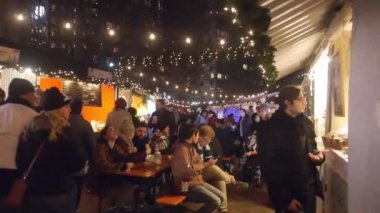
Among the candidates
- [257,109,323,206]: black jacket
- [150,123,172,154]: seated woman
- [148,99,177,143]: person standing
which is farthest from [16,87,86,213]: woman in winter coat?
[148,99,177,143]: person standing

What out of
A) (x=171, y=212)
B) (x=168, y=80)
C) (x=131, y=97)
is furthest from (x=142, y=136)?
(x=168, y=80)

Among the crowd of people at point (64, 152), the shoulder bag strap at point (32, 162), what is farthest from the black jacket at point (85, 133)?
the shoulder bag strap at point (32, 162)

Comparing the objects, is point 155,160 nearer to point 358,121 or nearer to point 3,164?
point 3,164

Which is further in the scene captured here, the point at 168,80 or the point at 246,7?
the point at 168,80

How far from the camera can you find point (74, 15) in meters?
36.7

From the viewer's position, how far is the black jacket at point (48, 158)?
13.0ft

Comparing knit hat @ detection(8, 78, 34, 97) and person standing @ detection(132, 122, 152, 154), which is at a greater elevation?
knit hat @ detection(8, 78, 34, 97)

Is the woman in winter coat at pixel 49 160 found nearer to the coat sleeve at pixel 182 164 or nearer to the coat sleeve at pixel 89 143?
the coat sleeve at pixel 182 164

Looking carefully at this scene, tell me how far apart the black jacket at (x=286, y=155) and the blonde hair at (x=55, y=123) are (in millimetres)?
2000

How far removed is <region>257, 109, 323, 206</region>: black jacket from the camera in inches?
165

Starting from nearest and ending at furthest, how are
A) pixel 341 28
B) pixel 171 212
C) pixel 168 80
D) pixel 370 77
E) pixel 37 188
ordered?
pixel 370 77 → pixel 37 188 → pixel 341 28 → pixel 171 212 → pixel 168 80

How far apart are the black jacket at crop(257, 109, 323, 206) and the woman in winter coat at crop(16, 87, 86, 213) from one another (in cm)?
186

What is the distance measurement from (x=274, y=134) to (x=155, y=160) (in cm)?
446

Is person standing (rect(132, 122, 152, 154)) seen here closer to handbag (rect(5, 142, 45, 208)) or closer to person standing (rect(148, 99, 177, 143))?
person standing (rect(148, 99, 177, 143))
